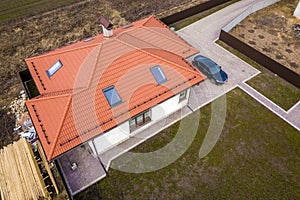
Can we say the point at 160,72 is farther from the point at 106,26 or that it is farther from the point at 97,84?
the point at 106,26

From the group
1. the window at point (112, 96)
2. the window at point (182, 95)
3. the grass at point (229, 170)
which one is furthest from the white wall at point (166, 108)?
the window at point (112, 96)

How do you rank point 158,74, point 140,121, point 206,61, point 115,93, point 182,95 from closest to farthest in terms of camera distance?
point 115,93
point 158,74
point 140,121
point 182,95
point 206,61

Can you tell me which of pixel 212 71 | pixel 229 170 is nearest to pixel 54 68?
pixel 212 71

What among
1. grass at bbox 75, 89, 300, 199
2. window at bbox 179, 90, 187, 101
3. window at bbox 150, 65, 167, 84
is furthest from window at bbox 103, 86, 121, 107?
window at bbox 179, 90, 187, 101

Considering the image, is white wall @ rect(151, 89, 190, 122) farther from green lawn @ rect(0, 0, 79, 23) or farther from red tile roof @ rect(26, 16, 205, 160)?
green lawn @ rect(0, 0, 79, 23)

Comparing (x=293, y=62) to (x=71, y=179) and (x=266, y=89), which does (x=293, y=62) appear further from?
(x=71, y=179)

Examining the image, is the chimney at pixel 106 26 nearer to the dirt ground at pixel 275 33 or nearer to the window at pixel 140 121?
the window at pixel 140 121

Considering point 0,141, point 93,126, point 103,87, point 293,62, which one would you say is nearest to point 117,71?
point 103,87
